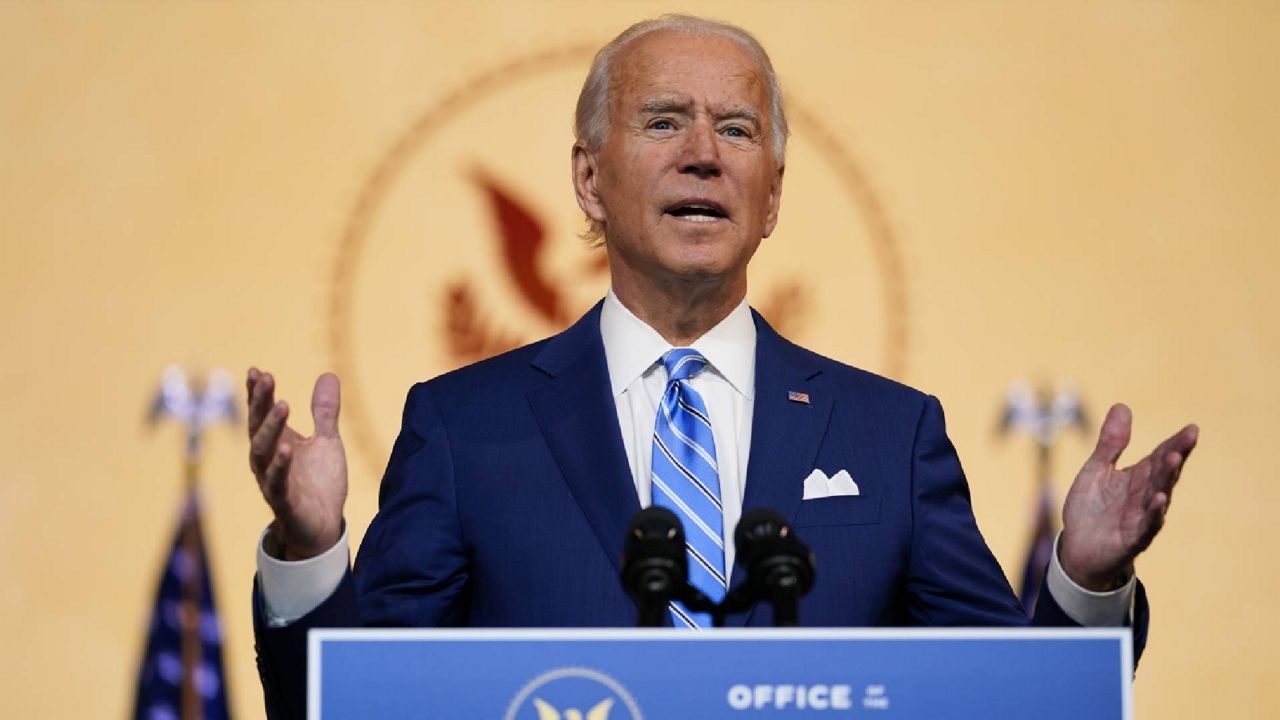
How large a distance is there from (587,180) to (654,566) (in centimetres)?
116

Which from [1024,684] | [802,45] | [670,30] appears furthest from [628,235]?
[802,45]

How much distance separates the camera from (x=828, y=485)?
7.00 feet

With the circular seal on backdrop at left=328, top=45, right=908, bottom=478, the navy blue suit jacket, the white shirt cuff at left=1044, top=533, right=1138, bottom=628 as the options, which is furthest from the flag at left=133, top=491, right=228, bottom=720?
the white shirt cuff at left=1044, top=533, right=1138, bottom=628

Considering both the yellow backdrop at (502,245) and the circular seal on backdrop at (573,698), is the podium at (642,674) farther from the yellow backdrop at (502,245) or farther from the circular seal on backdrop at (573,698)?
the yellow backdrop at (502,245)

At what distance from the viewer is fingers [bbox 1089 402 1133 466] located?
181cm

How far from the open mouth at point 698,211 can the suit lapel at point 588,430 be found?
0.66ft

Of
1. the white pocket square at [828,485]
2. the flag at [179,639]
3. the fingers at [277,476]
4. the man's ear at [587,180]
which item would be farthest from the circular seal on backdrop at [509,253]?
the fingers at [277,476]

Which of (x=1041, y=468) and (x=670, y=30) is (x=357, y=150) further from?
(x=1041, y=468)

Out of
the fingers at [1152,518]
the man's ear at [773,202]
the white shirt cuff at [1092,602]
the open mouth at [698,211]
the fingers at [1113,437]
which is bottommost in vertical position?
the white shirt cuff at [1092,602]

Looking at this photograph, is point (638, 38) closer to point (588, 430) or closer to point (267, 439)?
point (588, 430)

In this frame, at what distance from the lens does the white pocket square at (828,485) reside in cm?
212

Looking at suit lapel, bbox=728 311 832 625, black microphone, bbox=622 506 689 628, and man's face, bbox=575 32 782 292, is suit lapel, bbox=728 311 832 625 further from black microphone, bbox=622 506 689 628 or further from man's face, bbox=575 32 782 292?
black microphone, bbox=622 506 689 628

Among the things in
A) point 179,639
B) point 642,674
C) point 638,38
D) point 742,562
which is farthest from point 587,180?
point 179,639

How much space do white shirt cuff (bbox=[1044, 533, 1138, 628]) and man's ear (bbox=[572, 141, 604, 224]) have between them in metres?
0.90
